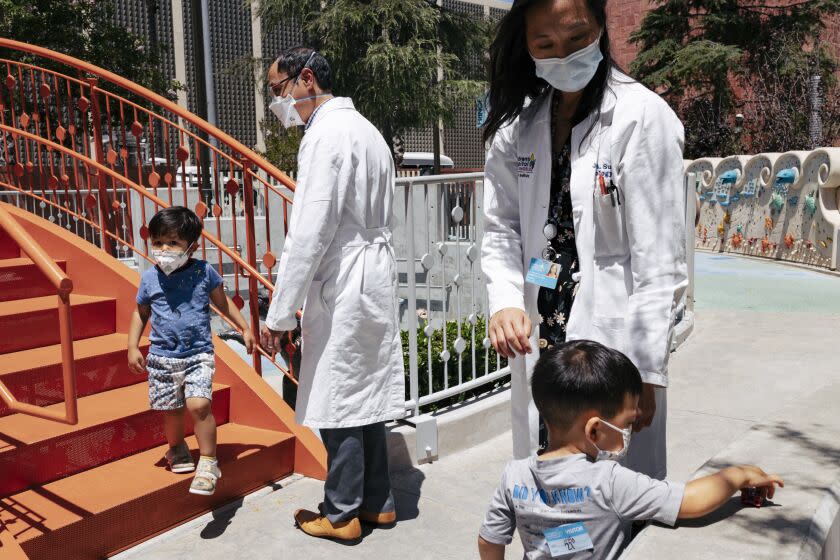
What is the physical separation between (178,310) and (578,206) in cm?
211

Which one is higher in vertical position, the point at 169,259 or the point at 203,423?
the point at 169,259

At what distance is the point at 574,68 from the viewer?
1976 mm

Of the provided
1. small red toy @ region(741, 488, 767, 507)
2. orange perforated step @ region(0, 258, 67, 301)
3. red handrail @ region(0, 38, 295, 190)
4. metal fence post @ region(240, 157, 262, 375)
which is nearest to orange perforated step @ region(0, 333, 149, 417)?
orange perforated step @ region(0, 258, 67, 301)

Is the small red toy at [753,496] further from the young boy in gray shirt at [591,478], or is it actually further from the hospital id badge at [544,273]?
the hospital id badge at [544,273]

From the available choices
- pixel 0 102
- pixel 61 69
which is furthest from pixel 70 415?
pixel 61 69

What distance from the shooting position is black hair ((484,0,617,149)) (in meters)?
2.02

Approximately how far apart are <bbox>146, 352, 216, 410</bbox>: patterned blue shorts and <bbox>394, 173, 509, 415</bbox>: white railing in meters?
1.18

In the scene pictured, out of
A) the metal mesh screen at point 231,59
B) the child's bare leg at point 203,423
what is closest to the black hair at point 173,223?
the child's bare leg at point 203,423

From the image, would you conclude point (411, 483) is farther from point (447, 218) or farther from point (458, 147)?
point (458, 147)

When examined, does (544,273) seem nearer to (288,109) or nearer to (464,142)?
(288,109)

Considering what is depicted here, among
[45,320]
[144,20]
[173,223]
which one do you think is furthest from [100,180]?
[144,20]

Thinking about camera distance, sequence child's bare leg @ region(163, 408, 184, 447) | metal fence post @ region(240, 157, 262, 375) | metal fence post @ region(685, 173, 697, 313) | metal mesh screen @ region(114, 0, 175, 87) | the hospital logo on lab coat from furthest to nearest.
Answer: metal mesh screen @ region(114, 0, 175, 87) → metal fence post @ region(685, 173, 697, 313) → metal fence post @ region(240, 157, 262, 375) → child's bare leg @ region(163, 408, 184, 447) → the hospital logo on lab coat

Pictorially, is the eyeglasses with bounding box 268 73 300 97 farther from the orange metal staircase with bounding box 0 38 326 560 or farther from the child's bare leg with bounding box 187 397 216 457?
the child's bare leg with bounding box 187 397 216 457

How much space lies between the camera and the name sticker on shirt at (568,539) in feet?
5.74
